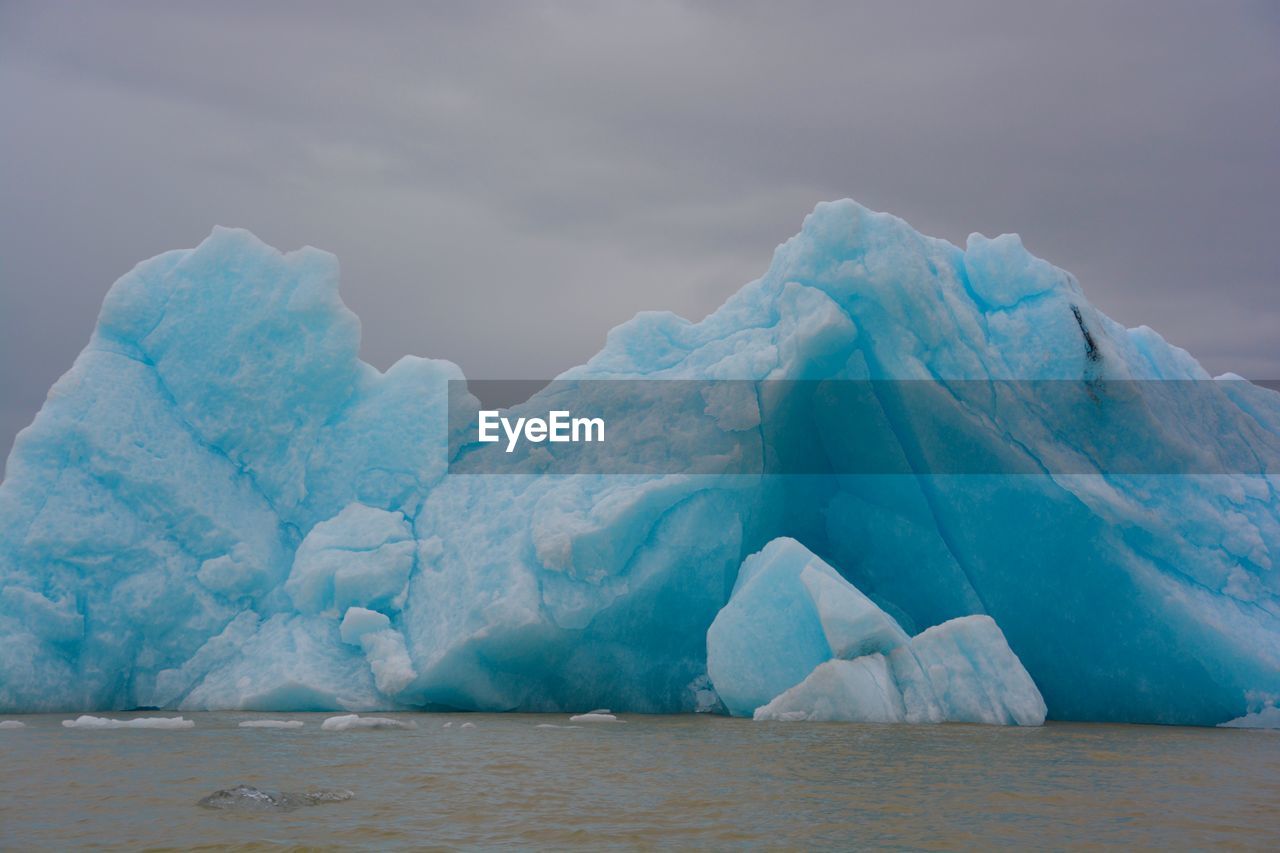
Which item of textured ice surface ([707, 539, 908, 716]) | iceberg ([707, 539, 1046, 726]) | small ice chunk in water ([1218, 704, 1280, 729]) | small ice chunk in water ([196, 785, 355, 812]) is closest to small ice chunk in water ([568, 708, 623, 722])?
textured ice surface ([707, 539, 908, 716])

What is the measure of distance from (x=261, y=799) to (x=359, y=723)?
447cm

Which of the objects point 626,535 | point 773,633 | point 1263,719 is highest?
point 626,535

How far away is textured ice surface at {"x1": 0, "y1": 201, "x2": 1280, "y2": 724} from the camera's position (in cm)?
1198

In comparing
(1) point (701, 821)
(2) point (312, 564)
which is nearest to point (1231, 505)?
(1) point (701, 821)

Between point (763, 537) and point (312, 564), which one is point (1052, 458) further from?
point (312, 564)

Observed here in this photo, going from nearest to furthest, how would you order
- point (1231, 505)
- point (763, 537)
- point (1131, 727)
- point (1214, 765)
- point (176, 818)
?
1. point (176, 818)
2. point (1214, 765)
3. point (1131, 727)
4. point (1231, 505)
5. point (763, 537)

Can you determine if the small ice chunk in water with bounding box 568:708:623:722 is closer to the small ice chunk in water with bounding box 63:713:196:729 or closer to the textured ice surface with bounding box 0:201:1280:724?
the textured ice surface with bounding box 0:201:1280:724

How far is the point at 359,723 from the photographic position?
10289mm

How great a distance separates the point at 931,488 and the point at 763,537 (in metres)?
1.96

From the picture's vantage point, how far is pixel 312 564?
41.2ft

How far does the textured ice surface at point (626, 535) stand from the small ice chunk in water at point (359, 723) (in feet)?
4.72

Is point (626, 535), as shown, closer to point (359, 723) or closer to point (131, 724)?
point (359, 723)

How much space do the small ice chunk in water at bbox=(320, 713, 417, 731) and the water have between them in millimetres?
324

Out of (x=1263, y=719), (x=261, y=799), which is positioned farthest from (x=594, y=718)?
(x=1263, y=719)
